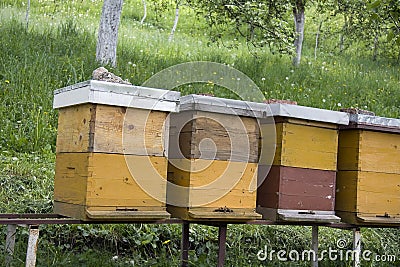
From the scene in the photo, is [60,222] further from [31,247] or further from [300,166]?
[300,166]

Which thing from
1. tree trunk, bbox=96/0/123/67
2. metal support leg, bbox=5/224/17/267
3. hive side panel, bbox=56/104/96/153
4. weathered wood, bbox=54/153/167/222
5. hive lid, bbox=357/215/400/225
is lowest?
metal support leg, bbox=5/224/17/267

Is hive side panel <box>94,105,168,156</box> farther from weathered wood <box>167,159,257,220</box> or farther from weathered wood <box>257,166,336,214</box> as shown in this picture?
weathered wood <box>257,166,336,214</box>

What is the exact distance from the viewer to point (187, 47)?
11.7 metres

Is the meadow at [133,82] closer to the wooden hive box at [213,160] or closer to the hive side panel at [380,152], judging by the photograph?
the wooden hive box at [213,160]

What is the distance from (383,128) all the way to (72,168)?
7.71ft

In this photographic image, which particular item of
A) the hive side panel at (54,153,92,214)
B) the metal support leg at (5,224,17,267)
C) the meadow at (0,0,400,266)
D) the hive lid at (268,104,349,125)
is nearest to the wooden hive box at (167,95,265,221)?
the hive lid at (268,104,349,125)

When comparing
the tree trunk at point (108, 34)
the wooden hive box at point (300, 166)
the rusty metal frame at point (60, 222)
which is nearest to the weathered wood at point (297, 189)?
the wooden hive box at point (300, 166)

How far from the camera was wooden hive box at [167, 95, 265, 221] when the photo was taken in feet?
11.3

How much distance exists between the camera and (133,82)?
7543mm

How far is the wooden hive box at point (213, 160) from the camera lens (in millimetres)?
3453

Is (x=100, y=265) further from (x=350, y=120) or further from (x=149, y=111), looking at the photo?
(x=350, y=120)

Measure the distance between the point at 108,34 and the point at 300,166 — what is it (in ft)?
16.0

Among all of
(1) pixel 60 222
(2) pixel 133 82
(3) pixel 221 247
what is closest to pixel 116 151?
(1) pixel 60 222

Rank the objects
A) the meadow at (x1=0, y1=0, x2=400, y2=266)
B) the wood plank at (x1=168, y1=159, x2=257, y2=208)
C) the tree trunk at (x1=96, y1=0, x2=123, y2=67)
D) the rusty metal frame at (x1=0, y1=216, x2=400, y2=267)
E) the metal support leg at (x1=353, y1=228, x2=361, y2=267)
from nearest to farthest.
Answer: the rusty metal frame at (x1=0, y1=216, x2=400, y2=267) < the wood plank at (x1=168, y1=159, x2=257, y2=208) < the metal support leg at (x1=353, y1=228, x2=361, y2=267) < the meadow at (x1=0, y1=0, x2=400, y2=266) < the tree trunk at (x1=96, y1=0, x2=123, y2=67)
